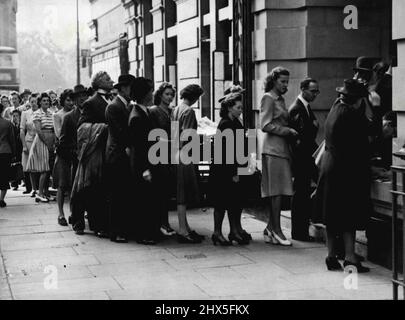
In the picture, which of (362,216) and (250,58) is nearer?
(362,216)

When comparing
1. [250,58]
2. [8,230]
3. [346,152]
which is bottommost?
[8,230]

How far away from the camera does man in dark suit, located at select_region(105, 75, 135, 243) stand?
30.8 ft

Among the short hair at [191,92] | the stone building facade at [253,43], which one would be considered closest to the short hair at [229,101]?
the short hair at [191,92]

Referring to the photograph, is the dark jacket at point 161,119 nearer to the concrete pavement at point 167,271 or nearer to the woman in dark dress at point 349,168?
the concrete pavement at point 167,271

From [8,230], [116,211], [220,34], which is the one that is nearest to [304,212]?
[116,211]

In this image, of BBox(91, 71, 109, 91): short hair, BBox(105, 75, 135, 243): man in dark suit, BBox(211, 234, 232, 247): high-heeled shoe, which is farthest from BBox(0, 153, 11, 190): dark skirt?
BBox(211, 234, 232, 247): high-heeled shoe

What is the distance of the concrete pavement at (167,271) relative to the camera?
22.2 feet

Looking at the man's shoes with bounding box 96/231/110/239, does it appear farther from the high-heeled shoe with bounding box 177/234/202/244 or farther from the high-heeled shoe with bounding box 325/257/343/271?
the high-heeled shoe with bounding box 325/257/343/271

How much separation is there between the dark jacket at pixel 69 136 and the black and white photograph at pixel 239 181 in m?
0.02

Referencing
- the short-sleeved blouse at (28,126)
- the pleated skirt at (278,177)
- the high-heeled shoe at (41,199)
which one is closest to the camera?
A: the pleated skirt at (278,177)
